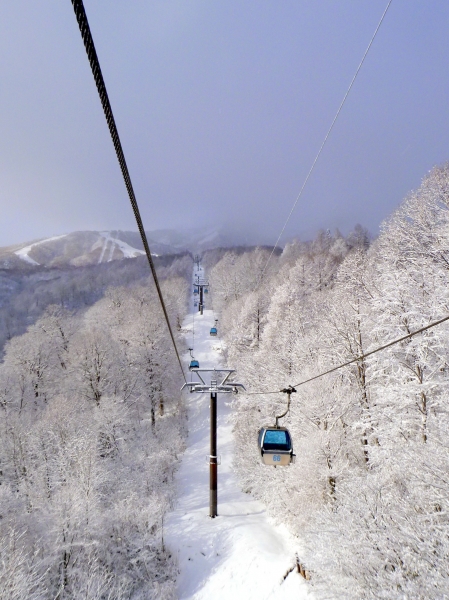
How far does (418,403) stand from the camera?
12938 mm

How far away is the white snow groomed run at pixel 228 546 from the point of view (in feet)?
36.9

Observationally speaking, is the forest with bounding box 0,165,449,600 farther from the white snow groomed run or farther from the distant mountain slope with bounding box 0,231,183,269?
the distant mountain slope with bounding box 0,231,183,269

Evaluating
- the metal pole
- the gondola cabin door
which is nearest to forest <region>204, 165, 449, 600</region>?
the metal pole

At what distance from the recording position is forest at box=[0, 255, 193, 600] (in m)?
12.1

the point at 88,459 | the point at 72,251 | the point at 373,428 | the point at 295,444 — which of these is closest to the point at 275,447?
the point at 373,428

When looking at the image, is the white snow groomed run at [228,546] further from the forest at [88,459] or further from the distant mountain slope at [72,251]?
the distant mountain slope at [72,251]

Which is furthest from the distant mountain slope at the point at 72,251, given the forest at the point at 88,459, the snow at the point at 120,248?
the forest at the point at 88,459

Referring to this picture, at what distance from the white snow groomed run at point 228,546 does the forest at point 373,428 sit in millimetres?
1010

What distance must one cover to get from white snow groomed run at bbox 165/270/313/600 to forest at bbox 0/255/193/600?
0.87m

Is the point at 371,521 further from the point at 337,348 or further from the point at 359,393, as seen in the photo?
the point at 337,348

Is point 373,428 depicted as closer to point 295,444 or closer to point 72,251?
point 295,444

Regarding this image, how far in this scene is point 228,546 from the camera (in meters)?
13.5

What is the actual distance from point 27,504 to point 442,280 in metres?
23.8

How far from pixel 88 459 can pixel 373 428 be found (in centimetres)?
1505
